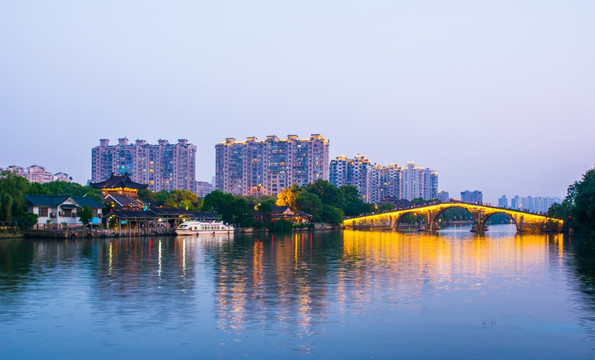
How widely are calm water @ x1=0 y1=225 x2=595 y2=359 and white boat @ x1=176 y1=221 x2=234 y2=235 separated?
149 feet

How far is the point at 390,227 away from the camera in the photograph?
457ft

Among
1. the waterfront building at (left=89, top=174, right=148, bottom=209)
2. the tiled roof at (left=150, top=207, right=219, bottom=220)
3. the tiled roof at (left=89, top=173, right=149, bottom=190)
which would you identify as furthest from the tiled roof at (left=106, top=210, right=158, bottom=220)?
the tiled roof at (left=89, top=173, right=149, bottom=190)

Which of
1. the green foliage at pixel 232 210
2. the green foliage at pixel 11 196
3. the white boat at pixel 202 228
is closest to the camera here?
the green foliage at pixel 11 196

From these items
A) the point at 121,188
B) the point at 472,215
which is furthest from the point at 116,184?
the point at 472,215

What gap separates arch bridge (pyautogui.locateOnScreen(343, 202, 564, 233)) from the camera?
116875 millimetres

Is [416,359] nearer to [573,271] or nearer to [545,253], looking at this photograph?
[573,271]

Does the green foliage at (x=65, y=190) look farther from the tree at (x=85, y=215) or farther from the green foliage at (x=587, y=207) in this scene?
the green foliage at (x=587, y=207)

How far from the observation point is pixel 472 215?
12875 centimetres

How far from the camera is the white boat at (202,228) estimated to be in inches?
3473

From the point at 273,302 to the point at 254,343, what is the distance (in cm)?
706

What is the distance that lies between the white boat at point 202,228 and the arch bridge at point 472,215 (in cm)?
4949

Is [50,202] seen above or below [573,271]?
above

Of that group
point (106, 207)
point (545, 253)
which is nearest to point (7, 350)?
point (545, 253)

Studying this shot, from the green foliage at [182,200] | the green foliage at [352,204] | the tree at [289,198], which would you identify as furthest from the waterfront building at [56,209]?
the green foliage at [352,204]
